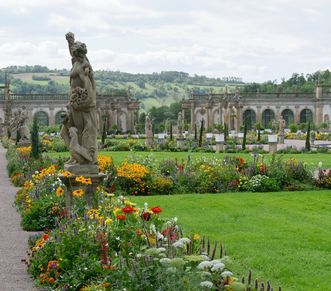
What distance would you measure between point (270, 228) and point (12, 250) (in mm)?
4427

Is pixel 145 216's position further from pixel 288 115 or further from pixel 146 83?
→ pixel 146 83

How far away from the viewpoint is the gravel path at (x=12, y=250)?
7176 millimetres

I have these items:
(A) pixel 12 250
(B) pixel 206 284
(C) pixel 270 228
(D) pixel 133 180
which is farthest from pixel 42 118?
(B) pixel 206 284

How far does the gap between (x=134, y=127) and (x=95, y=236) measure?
203 feet

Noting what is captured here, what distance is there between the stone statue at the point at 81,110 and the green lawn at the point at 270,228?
2.23 meters

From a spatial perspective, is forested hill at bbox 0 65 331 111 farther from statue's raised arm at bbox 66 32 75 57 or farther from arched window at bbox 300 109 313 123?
statue's raised arm at bbox 66 32 75 57

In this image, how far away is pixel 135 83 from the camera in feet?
476

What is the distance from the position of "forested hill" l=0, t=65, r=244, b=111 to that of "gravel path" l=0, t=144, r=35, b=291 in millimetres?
93001

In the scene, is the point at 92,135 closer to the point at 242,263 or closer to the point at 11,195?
the point at 242,263

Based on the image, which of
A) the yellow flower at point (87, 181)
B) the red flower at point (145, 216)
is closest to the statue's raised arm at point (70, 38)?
the yellow flower at point (87, 181)

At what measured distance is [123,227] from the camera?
22.0ft

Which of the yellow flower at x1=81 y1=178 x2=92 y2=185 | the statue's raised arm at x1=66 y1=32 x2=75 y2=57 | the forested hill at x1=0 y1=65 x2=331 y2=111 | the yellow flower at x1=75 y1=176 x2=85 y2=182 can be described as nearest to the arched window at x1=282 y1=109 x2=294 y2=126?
the forested hill at x1=0 y1=65 x2=331 y2=111

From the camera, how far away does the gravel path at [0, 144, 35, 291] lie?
283 inches

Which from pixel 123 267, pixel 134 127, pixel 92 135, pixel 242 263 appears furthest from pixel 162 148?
pixel 134 127
